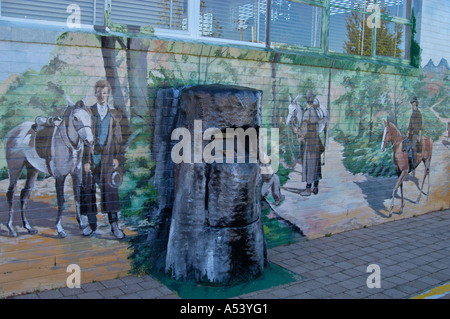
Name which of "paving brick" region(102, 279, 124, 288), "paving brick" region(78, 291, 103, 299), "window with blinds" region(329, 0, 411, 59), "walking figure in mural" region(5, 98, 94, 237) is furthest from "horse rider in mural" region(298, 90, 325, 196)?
"paving brick" region(78, 291, 103, 299)

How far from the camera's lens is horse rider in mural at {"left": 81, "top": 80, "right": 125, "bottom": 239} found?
195 inches

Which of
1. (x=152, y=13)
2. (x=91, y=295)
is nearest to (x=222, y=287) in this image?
(x=91, y=295)

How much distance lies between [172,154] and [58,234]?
1.60m

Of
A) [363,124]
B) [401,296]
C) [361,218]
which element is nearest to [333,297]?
[401,296]

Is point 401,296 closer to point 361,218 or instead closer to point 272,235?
point 272,235

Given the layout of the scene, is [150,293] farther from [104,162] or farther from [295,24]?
[295,24]

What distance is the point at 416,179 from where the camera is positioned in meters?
8.63

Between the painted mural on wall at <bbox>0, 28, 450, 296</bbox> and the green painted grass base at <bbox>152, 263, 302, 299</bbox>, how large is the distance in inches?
23.5

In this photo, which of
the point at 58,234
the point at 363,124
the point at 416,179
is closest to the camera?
the point at 58,234

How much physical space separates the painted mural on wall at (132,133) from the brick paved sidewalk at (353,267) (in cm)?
35

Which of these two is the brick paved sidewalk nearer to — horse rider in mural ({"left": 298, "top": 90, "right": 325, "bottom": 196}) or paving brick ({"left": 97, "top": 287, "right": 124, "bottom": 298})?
paving brick ({"left": 97, "top": 287, "right": 124, "bottom": 298})

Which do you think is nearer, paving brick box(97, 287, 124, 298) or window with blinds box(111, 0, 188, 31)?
paving brick box(97, 287, 124, 298)

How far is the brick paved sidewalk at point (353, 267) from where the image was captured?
486 centimetres

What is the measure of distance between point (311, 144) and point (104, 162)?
10.9 feet
